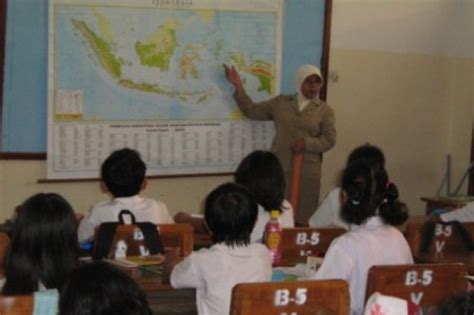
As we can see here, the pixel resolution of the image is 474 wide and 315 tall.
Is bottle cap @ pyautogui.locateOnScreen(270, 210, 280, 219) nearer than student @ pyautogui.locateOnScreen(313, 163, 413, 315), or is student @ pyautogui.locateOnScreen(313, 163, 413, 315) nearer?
student @ pyautogui.locateOnScreen(313, 163, 413, 315)

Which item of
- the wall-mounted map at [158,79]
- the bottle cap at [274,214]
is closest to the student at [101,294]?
the bottle cap at [274,214]

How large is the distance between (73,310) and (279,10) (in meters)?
4.71

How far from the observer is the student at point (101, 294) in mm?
1767

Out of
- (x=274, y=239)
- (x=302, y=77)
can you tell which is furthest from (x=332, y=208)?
(x=302, y=77)

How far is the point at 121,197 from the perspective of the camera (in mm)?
4117

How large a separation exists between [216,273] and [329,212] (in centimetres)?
161

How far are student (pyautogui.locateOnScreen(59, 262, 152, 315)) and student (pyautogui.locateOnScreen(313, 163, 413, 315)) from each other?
58.9 inches

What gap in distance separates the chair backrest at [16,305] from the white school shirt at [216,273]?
748mm

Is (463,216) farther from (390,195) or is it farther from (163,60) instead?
(163,60)

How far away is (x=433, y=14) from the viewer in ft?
23.4

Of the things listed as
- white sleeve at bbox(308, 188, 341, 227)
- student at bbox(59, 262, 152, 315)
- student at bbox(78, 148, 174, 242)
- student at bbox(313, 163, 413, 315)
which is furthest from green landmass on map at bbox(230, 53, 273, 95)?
student at bbox(59, 262, 152, 315)

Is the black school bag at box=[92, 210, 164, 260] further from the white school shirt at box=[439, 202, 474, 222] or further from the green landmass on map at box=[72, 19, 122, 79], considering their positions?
the green landmass on map at box=[72, 19, 122, 79]

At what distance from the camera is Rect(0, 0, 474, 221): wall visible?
22.1 feet

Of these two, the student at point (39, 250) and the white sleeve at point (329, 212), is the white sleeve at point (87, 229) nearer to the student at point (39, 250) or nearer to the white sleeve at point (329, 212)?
the white sleeve at point (329, 212)
